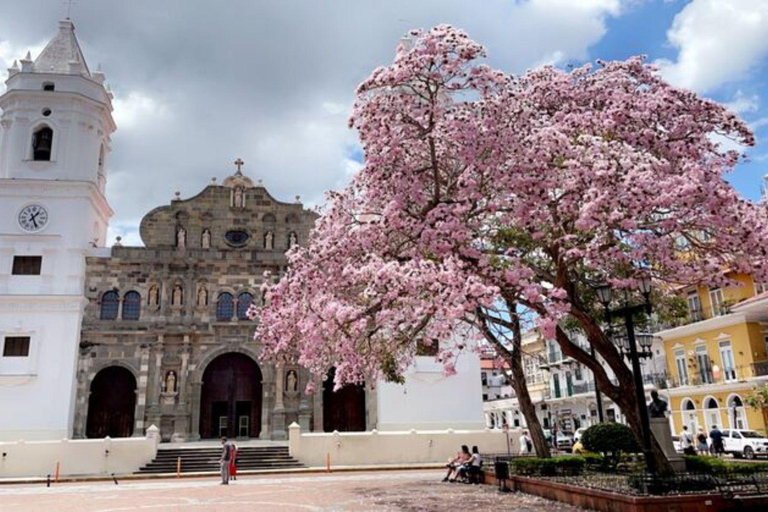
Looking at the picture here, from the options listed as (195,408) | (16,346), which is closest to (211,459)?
(195,408)

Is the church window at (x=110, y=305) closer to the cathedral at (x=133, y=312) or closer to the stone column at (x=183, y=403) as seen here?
the cathedral at (x=133, y=312)

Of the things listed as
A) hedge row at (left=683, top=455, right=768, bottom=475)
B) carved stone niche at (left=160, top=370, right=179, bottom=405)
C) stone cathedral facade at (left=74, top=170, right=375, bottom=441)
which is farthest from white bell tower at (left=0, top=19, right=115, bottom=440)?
hedge row at (left=683, top=455, right=768, bottom=475)

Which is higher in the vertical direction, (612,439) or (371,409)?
(371,409)

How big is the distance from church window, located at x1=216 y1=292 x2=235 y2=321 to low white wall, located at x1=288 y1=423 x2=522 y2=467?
8062mm

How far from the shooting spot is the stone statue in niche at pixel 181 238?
1225 inches

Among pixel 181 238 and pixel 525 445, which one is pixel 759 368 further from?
pixel 181 238

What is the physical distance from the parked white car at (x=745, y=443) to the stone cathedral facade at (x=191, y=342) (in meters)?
15.2

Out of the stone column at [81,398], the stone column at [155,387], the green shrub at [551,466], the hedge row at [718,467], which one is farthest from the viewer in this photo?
the stone column at [155,387]

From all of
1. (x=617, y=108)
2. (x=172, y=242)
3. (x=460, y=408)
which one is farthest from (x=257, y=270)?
(x=617, y=108)

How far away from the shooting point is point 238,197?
106 ft

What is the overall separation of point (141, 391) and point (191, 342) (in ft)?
9.95

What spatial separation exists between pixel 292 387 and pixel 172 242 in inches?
367

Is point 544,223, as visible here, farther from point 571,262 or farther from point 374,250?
point 374,250

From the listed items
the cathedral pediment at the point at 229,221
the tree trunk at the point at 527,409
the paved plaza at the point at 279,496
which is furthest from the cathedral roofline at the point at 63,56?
the tree trunk at the point at 527,409
